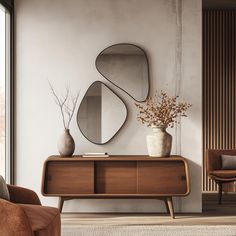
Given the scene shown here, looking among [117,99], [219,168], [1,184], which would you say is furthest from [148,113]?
[1,184]

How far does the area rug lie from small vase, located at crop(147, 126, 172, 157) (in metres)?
0.75

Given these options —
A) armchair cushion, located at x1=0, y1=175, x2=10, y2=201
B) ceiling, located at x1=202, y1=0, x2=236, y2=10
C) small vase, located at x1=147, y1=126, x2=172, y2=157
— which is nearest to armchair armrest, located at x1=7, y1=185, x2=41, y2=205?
armchair cushion, located at x1=0, y1=175, x2=10, y2=201

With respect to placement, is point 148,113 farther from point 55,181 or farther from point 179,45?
point 55,181

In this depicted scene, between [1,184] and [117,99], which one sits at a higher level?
[117,99]

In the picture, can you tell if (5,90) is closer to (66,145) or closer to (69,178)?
(66,145)

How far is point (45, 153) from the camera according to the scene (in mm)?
5316

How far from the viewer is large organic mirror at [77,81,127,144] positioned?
5.27 meters

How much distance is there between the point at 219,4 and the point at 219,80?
102cm

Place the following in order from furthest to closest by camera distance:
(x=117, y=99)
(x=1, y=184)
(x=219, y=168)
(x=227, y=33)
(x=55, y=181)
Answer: (x=227, y=33)
(x=219, y=168)
(x=117, y=99)
(x=55, y=181)
(x=1, y=184)

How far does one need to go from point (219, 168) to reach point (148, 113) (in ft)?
5.15

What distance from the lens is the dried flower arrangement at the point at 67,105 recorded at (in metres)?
5.30

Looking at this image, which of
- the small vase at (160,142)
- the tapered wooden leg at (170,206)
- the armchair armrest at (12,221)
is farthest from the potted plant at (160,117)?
the armchair armrest at (12,221)

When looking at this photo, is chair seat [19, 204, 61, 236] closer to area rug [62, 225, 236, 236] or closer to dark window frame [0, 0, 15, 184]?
area rug [62, 225, 236, 236]

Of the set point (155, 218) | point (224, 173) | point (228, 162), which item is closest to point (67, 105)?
point (155, 218)
